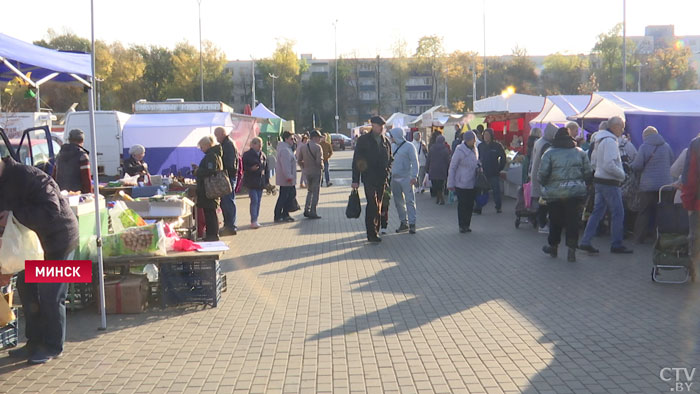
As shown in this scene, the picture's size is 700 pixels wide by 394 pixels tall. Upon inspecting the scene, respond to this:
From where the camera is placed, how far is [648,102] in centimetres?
1316

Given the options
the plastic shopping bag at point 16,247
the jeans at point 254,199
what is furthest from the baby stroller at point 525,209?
the plastic shopping bag at point 16,247

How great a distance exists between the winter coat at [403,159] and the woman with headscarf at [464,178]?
685mm

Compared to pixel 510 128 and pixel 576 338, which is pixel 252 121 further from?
pixel 576 338

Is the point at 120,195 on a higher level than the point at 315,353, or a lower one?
higher

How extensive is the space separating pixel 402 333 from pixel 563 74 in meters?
87.9

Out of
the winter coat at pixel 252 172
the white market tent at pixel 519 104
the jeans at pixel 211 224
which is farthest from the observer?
the white market tent at pixel 519 104

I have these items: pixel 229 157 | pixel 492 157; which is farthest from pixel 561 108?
pixel 229 157

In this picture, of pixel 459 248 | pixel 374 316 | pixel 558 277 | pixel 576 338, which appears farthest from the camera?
pixel 459 248

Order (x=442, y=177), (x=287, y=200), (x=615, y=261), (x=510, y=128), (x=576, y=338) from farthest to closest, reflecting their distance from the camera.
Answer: (x=510, y=128) → (x=442, y=177) → (x=287, y=200) → (x=615, y=261) → (x=576, y=338)

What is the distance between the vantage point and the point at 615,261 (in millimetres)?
9727

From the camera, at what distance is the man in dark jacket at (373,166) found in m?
11.9

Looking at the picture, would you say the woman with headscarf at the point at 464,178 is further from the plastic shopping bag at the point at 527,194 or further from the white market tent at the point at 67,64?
the white market tent at the point at 67,64

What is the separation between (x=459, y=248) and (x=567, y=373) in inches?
237

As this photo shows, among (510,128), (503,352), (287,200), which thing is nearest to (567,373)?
(503,352)
